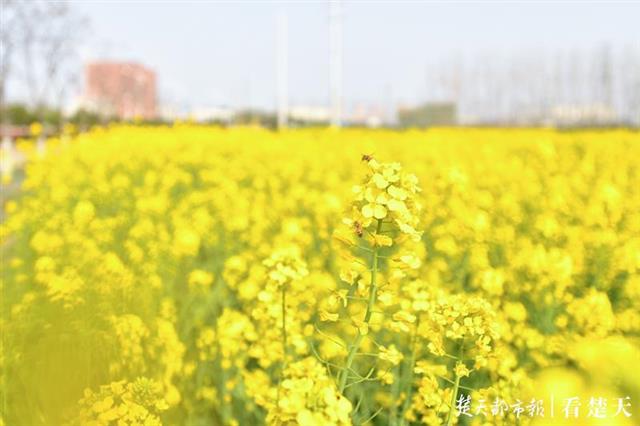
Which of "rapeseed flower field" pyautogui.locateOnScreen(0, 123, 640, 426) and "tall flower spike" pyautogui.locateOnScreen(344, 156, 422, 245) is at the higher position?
"tall flower spike" pyautogui.locateOnScreen(344, 156, 422, 245)

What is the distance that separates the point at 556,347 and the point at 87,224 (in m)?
3.30

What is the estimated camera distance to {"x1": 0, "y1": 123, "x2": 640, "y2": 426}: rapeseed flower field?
135 centimetres

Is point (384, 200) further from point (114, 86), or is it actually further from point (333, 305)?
point (114, 86)

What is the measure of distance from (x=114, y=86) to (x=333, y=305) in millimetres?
29331

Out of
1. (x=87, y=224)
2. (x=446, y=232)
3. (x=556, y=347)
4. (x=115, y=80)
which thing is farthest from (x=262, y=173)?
A: (x=115, y=80)

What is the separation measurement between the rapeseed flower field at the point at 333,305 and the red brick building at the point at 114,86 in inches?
872

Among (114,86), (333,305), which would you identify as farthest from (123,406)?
(114,86)

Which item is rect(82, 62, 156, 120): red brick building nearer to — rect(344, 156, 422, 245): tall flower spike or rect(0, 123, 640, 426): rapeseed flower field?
rect(0, 123, 640, 426): rapeseed flower field

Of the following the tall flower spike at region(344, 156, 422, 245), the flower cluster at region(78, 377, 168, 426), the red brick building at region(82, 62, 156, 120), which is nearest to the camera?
the tall flower spike at region(344, 156, 422, 245)

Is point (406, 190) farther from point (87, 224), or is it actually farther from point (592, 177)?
point (592, 177)

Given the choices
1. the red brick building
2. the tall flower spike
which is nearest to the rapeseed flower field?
the tall flower spike

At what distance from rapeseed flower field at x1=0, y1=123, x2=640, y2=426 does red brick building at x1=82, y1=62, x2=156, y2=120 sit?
22.2 metres

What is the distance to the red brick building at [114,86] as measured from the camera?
1118 inches

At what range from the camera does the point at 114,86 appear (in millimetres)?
29109
